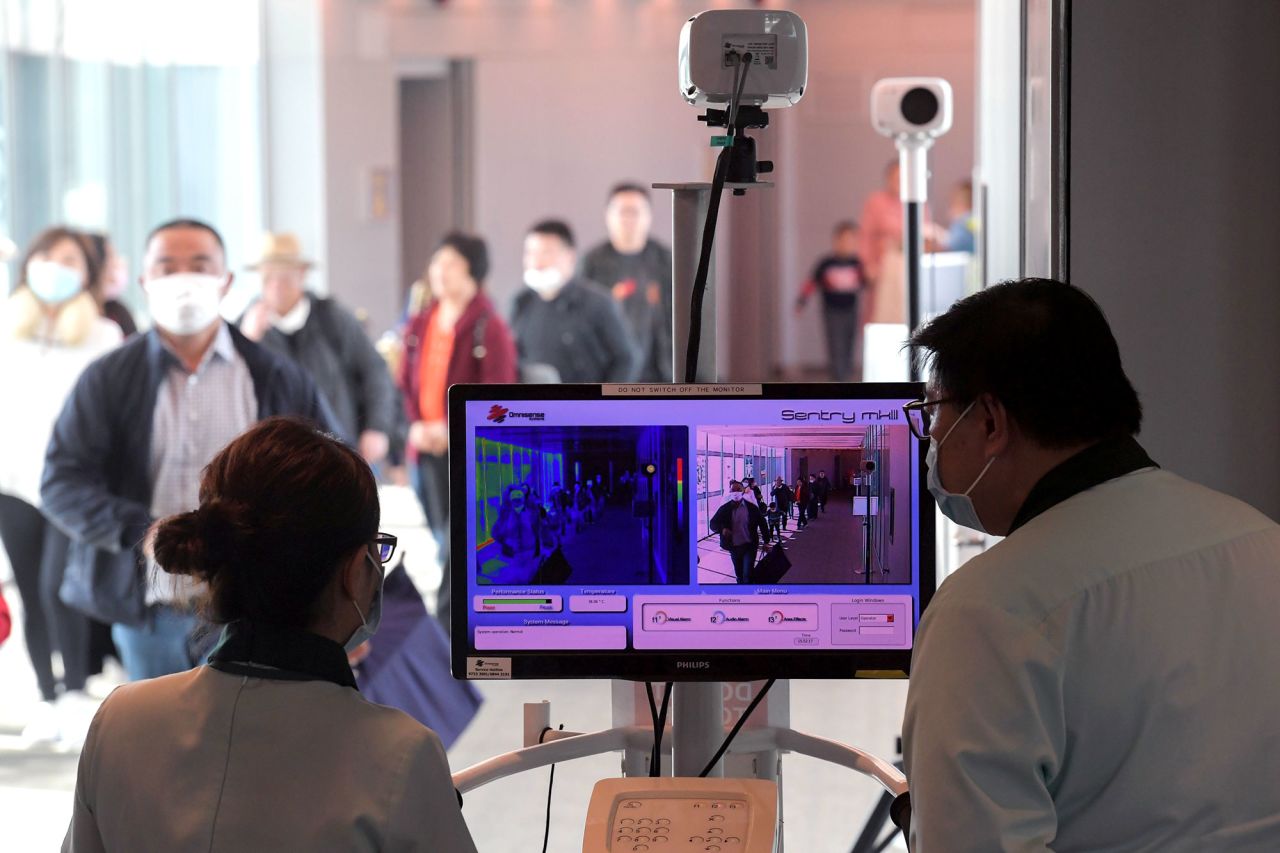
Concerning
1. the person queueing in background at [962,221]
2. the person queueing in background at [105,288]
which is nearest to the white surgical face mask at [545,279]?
the person queueing in background at [105,288]

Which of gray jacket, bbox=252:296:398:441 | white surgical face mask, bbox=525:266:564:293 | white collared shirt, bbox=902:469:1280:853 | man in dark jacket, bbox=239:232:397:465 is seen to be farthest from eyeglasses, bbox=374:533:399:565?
white surgical face mask, bbox=525:266:564:293

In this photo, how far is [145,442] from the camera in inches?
147

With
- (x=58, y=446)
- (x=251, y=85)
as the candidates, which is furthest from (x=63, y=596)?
(x=251, y=85)

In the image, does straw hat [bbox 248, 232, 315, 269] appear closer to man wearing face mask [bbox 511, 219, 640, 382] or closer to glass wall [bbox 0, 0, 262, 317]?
man wearing face mask [bbox 511, 219, 640, 382]

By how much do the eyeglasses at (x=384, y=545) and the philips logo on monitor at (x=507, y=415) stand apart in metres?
0.27

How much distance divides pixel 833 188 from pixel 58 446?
7.11 meters

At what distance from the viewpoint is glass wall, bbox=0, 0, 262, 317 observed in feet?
22.9

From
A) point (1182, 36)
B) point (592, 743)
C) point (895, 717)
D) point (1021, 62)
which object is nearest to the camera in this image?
point (592, 743)

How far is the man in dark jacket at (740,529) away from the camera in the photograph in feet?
5.50

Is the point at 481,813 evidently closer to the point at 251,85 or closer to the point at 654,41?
the point at 251,85

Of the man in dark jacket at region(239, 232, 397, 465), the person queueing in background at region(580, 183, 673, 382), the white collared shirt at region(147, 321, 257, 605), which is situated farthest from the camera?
the person queueing in background at region(580, 183, 673, 382)

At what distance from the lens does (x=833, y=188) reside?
1004 cm

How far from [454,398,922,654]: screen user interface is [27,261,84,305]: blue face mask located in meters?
3.72

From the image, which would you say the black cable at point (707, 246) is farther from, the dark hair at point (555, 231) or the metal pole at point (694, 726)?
the dark hair at point (555, 231)
